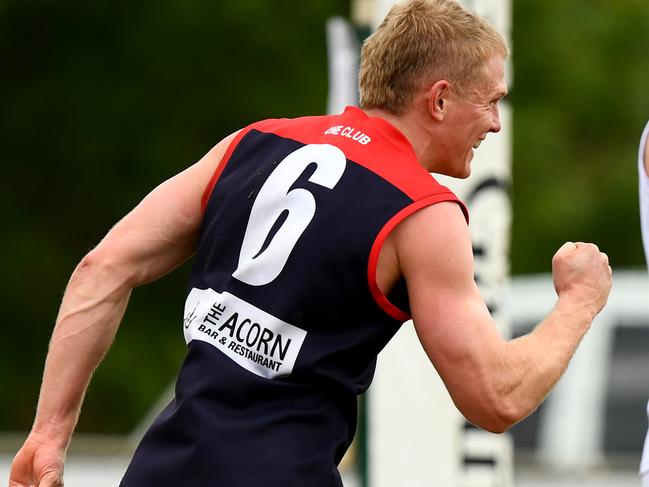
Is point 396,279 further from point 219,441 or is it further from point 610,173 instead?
point 610,173

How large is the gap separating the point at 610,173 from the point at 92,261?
Answer: 11.0m

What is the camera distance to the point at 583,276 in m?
3.16

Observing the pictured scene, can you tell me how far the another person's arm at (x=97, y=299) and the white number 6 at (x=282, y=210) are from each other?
0.76ft

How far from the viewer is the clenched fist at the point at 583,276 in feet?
10.3

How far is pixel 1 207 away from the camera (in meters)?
13.0

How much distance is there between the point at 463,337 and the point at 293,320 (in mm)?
367

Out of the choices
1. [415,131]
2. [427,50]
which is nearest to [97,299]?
[415,131]

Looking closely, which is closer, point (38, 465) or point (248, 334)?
point (248, 334)

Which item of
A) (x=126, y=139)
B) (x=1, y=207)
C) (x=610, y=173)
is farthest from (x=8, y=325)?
A: (x=610, y=173)

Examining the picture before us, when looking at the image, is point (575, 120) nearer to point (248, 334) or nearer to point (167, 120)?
point (167, 120)

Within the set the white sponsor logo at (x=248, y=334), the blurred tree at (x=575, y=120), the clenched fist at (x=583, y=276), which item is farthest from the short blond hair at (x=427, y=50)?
the blurred tree at (x=575, y=120)

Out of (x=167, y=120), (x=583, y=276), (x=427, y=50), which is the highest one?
(x=427, y=50)

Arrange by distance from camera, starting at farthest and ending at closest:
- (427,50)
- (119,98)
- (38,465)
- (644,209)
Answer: (119,98), (644,209), (38,465), (427,50)

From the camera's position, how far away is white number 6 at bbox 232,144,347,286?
3.10m
